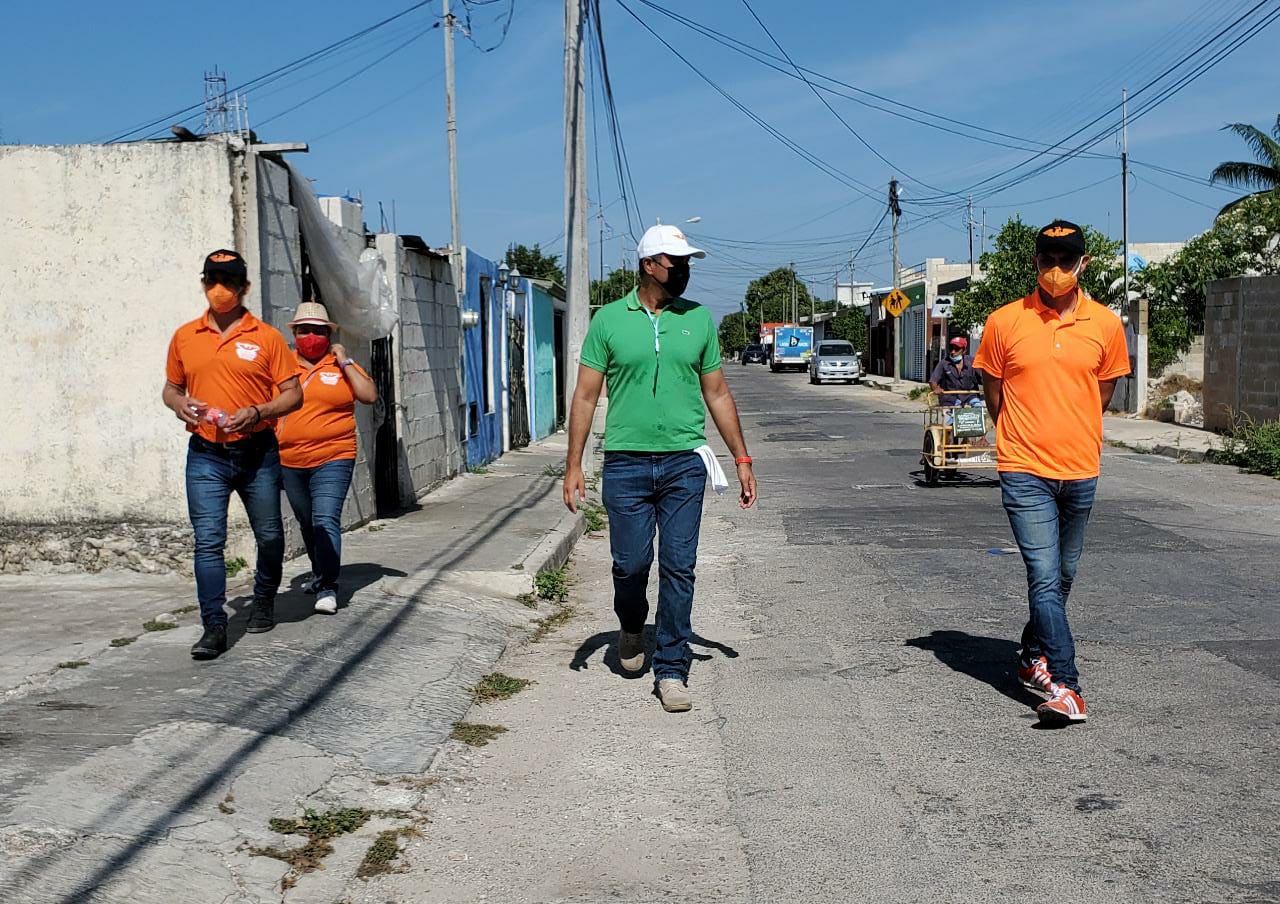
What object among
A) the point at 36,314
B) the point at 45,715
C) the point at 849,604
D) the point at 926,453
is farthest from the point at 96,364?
the point at 926,453

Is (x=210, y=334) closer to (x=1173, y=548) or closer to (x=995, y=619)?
(x=995, y=619)

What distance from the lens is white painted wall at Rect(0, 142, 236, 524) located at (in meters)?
8.72

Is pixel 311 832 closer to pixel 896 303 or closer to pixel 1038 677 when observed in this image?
pixel 1038 677

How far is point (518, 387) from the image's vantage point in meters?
22.0

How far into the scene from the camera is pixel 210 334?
21.4ft

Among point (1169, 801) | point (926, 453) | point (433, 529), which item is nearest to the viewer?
point (1169, 801)

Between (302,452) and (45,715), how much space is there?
253cm

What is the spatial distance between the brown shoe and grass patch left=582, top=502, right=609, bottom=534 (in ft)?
20.6

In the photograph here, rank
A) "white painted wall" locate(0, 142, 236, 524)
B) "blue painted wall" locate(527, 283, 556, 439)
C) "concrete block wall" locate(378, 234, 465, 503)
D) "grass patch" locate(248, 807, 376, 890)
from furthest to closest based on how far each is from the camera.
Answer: "blue painted wall" locate(527, 283, 556, 439), "concrete block wall" locate(378, 234, 465, 503), "white painted wall" locate(0, 142, 236, 524), "grass patch" locate(248, 807, 376, 890)

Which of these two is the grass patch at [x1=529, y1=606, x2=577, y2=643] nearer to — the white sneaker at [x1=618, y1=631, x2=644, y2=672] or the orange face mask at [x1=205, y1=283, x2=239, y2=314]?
the white sneaker at [x1=618, y1=631, x2=644, y2=672]

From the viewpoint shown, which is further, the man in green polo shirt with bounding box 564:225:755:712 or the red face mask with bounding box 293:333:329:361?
the red face mask with bounding box 293:333:329:361

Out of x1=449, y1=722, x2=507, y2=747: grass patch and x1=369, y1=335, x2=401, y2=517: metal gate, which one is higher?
x1=369, y1=335, x2=401, y2=517: metal gate

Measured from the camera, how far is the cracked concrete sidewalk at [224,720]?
400cm

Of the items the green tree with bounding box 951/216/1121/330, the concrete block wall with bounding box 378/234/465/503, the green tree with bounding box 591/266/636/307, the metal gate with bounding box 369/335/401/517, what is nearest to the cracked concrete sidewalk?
the metal gate with bounding box 369/335/401/517
